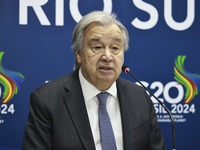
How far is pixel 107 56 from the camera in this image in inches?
54.4

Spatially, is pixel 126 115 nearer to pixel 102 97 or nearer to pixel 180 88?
pixel 102 97

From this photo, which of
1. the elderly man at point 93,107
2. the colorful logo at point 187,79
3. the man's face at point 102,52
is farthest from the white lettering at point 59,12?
the colorful logo at point 187,79

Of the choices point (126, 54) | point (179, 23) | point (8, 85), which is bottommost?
point (8, 85)

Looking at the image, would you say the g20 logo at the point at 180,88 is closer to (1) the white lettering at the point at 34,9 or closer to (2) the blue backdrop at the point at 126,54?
(2) the blue backdrop at the point at 126,54

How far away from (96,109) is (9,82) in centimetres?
127

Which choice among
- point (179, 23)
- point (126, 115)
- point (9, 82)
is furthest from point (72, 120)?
point (179, 23)

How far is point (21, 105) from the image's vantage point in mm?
2340

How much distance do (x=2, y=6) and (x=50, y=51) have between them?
2.20 ft

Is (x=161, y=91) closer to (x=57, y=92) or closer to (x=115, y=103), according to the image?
(x=115, y=103)

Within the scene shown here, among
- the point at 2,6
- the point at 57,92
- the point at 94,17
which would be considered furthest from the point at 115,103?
the point at 2,6

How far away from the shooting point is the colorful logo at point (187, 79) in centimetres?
247

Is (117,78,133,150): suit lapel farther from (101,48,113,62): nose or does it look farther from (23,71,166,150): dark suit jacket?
(101,48,113,62): nose

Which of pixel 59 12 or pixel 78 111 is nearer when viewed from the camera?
pixel 78 111

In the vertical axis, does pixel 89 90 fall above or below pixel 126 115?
above
